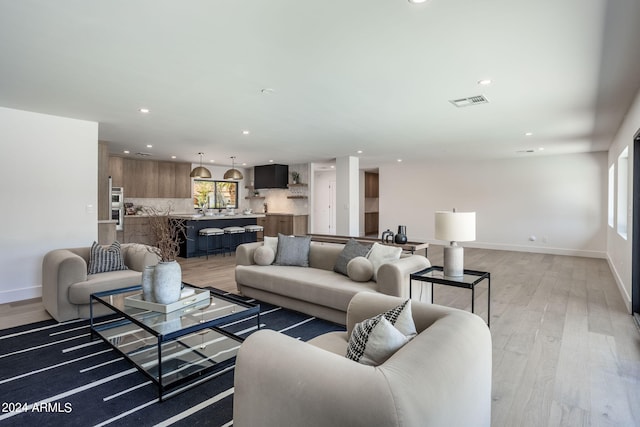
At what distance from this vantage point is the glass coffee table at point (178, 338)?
2.33m

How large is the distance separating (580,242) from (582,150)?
215 centimetres


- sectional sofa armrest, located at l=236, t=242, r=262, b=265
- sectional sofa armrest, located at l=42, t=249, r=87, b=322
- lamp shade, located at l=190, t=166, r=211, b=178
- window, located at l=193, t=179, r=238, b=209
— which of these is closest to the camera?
sectional sofa armrest, located at l=42, t=249, r=87, b=322

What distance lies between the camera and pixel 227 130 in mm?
5559

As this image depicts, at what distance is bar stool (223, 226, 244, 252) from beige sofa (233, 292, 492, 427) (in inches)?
267

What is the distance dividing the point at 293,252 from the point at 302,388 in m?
3.22

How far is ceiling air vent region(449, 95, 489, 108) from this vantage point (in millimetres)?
3789

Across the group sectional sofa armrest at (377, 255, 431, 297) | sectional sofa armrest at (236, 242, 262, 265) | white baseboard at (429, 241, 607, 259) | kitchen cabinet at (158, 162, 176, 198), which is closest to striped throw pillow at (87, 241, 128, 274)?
sectional sofa armrest at (236, 242, 262, 265)

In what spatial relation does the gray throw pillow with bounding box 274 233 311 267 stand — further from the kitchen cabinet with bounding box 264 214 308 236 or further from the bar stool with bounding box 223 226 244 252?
the kitchen cabinet with bounding box 264 214 308 236

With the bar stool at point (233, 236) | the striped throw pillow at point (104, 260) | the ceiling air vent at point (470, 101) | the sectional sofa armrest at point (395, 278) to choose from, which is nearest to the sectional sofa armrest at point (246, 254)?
the striped throw pillow at point (104, 260)

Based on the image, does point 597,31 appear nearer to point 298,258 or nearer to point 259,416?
point 259,416

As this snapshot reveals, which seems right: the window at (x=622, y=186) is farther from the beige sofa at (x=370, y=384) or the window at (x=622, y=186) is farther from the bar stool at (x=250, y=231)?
the bar stool at (x=250, y=231)

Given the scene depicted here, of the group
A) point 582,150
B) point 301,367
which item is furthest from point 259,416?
point 582,150

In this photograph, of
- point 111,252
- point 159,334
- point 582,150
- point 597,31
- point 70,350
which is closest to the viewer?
point 159,334

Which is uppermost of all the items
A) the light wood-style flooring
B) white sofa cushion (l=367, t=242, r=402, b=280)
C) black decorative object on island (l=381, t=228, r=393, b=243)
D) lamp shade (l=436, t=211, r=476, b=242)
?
lamp shade (l=436, t=211, r=476, b=242)
